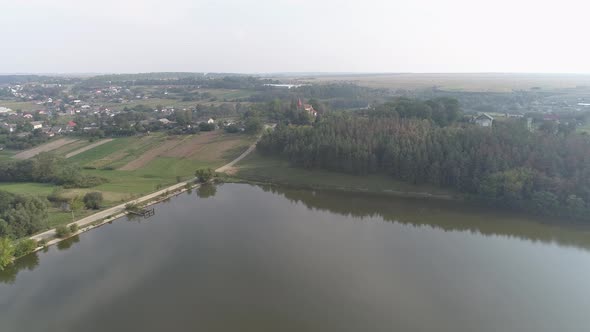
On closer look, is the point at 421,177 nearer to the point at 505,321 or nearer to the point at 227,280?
the point at 505,321

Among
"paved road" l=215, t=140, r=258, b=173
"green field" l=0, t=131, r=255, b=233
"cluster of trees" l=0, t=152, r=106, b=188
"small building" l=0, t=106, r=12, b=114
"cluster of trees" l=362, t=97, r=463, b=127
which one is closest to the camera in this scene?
"green field" l=0, t=131, r=255, b=233

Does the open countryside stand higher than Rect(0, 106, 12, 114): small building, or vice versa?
Rect(0, 106, 12, 114): small building

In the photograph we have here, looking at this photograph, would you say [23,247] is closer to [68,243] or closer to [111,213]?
[68,243]

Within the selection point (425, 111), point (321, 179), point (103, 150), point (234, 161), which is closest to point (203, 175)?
point (234, 161)

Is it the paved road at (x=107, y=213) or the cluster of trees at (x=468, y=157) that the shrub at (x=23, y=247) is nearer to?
the paved road at (x=107, y=213)

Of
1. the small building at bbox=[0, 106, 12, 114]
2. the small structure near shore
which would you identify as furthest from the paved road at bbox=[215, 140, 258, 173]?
the small building at bbox=[0, 106, 12, 114]

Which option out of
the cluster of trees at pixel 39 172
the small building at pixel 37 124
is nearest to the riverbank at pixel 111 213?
the cluster of trees at pixel 39 172

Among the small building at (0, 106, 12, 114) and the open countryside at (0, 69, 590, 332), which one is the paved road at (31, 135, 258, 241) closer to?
the open countryside at (0, 69, 590, 332)
